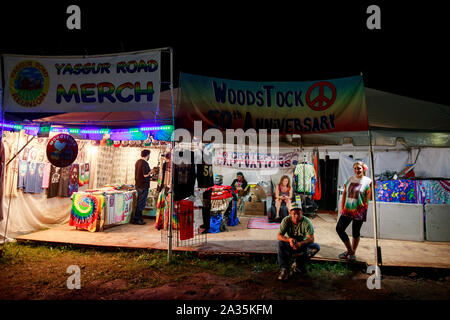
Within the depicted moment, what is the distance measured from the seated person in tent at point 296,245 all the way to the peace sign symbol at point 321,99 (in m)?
2.08

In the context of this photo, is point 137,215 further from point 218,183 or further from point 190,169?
point 190,169

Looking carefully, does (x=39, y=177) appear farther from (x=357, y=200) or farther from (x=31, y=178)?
(x=357, y=200)

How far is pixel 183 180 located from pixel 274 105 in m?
2.57

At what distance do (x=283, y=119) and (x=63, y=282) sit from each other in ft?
16.8

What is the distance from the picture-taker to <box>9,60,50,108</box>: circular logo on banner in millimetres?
5242

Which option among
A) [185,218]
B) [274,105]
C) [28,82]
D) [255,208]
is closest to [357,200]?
[274,105]

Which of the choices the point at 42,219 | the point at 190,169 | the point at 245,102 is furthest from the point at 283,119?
the point at 42,219

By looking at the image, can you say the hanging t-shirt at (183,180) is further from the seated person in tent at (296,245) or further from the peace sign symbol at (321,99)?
the peace sign symbol at (321,99)

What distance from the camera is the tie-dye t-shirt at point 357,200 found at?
16.0ft

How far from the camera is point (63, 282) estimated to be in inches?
164

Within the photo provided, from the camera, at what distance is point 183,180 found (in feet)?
17.3

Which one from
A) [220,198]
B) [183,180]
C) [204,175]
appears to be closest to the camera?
[183,180]

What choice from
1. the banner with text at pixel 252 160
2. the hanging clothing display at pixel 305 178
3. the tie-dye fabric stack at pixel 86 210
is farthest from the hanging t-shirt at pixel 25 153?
the hanging clothing display at pixel 305 178

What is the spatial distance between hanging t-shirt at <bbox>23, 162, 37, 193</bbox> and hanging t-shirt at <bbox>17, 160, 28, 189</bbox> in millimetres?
69
